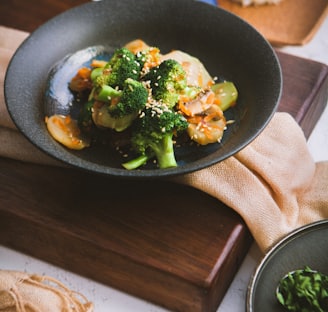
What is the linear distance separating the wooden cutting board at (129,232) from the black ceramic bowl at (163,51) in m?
0.10

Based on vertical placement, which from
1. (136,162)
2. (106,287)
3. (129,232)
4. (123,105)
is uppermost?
(123,105)

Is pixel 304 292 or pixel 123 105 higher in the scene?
pixel 123 105

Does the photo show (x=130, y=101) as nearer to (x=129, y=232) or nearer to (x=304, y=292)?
(x=129, y=232)

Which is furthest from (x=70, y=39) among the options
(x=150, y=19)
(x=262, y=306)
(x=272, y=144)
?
(x=262, y=306)

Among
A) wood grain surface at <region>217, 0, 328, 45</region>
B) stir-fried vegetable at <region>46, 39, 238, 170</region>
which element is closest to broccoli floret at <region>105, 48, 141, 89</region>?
stir-fried vegetable at <region>46, 39, 238, 170</region>

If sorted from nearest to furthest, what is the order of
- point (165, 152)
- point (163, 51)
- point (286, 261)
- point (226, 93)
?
point (286, 261) < point (165, 152) < point (226, 93) < point (163, 51)

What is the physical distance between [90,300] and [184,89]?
26.0 inches

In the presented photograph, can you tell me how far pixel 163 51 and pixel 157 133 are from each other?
523 mm

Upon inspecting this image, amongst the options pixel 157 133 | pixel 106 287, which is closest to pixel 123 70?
pixel 157 133

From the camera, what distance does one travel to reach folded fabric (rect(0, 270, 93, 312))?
170 centimetres

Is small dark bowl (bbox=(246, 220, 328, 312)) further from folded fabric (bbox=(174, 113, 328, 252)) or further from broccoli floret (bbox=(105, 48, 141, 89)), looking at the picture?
broccoli floret (bbox=(105, 48, 141, 89))

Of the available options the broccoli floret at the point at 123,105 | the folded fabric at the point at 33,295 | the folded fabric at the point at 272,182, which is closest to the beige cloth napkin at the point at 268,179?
the folded fabric at the point at 272,182

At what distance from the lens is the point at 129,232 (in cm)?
181

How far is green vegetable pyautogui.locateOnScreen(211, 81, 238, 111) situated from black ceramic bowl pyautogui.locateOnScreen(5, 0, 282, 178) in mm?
25
